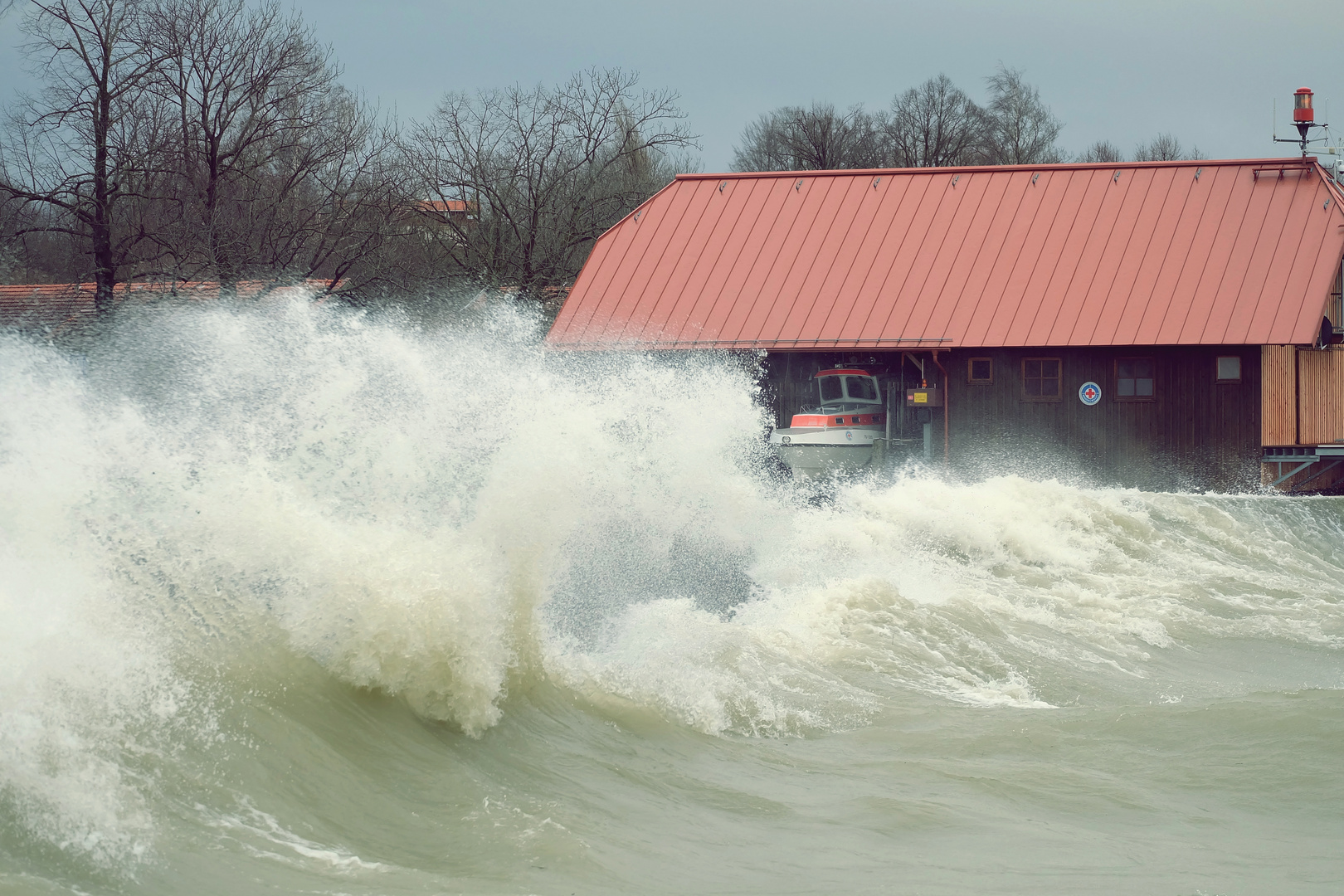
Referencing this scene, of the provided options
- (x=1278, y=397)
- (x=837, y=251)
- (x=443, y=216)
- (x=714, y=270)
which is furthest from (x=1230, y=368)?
(x=443, y=216)

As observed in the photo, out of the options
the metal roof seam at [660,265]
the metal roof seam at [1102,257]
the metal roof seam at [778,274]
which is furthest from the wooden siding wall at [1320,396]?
the metal roof seam at [660,265]

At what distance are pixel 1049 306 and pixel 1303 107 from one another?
8059mm

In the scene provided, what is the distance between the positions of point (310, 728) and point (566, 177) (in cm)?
3642

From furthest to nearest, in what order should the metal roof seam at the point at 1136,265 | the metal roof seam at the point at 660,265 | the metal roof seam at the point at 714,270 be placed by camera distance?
the metal roof seam at the point at 660,265, the metal roof seam at the point at 714,270, the metal roof seam at the point at 1136,265

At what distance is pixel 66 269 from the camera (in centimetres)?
3241

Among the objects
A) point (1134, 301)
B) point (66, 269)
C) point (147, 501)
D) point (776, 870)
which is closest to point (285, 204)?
point (66, 269)

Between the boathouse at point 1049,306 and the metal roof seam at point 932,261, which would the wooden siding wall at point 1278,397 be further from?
the metal roof seam at point 932,261

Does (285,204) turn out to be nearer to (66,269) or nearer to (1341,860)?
(66,269)

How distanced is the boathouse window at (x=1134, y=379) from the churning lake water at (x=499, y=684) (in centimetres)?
1327

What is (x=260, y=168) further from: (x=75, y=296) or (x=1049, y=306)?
(x=1049, y=306)

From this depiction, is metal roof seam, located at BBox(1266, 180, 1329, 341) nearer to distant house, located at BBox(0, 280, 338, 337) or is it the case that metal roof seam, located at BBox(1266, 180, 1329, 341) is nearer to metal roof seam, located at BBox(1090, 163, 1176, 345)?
metal roof seam, located at BBox(1090, 163, 1176, 345)

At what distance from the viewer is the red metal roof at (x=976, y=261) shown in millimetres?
25312

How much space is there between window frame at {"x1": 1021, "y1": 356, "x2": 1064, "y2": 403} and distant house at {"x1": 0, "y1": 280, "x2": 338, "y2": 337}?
14464 millimetres

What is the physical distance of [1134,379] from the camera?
1005 inches
